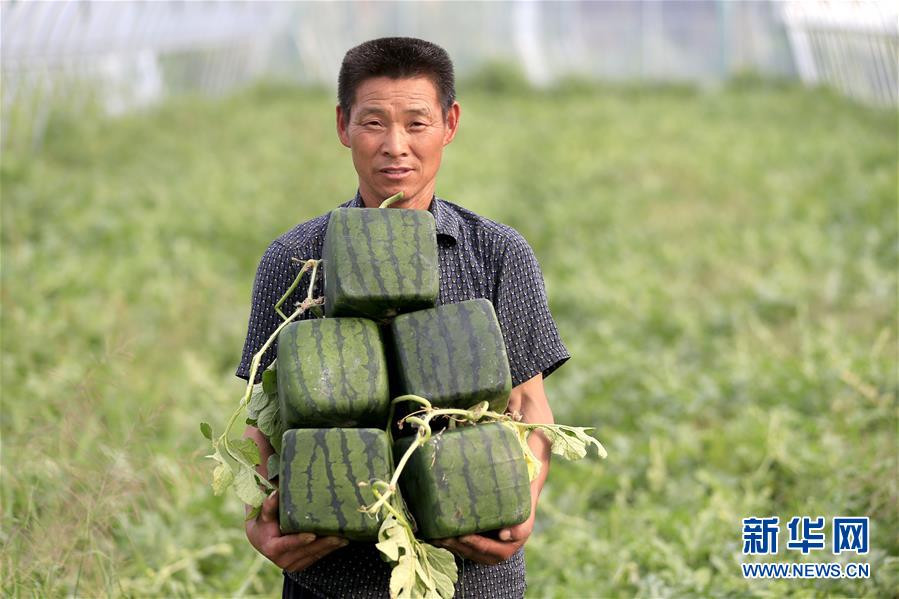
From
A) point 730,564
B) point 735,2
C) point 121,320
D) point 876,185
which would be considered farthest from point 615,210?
point 735,2

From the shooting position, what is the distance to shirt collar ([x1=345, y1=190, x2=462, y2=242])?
2.76m

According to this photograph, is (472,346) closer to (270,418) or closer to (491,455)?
(491,455)

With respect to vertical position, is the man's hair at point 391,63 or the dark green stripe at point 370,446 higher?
the man's hair at point 391,63

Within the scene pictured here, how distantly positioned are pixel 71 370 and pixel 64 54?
32.0ft

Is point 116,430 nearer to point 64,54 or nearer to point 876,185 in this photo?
point 876,185

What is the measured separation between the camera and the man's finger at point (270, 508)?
2.54 m

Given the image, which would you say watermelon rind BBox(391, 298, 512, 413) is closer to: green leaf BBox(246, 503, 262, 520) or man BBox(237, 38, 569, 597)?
man BBox(237, 38, 569, 597)

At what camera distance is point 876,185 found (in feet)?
35.5

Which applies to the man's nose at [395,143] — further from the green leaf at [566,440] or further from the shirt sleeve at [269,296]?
the green leaf at [566,440]

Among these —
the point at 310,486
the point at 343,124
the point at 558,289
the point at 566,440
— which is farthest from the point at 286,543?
the point at 558,289

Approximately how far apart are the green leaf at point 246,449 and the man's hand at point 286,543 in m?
0.12

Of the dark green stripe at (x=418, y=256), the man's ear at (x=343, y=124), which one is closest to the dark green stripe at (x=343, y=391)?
the dark green stripe at (x=418, y=256)

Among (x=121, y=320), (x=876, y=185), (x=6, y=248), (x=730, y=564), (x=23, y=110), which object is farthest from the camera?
(x=23, y=110)

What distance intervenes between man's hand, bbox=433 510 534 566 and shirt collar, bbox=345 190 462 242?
0.68m
